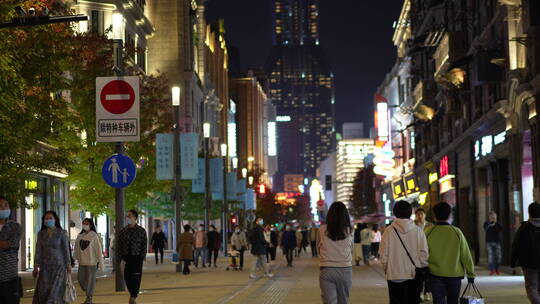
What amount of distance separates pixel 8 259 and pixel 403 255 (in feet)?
18.1

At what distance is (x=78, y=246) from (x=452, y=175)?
1245 inches

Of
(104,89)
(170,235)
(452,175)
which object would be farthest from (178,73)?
(104,89)

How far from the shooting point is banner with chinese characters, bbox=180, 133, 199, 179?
136 ft

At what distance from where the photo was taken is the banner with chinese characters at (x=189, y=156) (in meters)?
41.4

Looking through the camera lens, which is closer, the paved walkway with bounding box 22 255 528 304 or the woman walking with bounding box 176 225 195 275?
the paved walkway with bounding box 22 255 528 304

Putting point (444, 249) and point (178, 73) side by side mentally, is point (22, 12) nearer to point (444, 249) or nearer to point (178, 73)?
point (444, 249)

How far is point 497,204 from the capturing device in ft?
128

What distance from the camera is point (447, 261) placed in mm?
13016

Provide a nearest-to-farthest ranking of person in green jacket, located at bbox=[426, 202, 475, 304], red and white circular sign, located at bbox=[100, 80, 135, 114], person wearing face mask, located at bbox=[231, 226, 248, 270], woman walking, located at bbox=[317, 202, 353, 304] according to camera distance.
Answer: person in green jacket, located at bbox=[426, 202, 475, 304] < woman walking, located at bbox=[317, 202, 353, 304] < red and white circular sign, located at bbox=[100, 80, 135, 114] < person wearing face mask, located at bbox=[231, 226, 248, 270]

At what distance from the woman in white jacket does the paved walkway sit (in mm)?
547

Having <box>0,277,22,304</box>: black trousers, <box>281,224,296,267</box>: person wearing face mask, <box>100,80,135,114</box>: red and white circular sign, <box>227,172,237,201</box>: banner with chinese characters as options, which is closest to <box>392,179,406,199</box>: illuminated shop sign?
<box>227,172,237,201</box>: banner with chinese characters

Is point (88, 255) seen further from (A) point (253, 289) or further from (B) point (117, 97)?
(A) point (253, 289)

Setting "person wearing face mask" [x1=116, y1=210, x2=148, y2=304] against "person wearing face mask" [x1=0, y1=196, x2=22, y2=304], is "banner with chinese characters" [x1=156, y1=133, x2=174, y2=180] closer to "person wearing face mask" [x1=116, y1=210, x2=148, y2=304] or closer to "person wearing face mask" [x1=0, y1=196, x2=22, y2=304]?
"person wearing face mask" [x1=116, y1=210, x2=148, y2=304]

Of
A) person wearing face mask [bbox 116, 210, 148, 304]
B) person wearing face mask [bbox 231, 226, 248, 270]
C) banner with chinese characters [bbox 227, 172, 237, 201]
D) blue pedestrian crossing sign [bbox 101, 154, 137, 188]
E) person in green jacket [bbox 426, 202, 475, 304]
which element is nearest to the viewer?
person in green jacket [bbox 426, 202, 475, 304]
